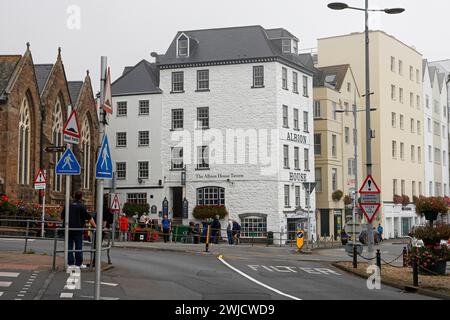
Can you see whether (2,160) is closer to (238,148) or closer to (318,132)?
(238,148)

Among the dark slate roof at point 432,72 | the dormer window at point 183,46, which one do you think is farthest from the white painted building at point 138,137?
the dark slate roof at point 432,72

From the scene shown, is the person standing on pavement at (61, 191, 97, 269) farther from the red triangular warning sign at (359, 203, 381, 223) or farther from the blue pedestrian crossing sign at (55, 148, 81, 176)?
the red triangular warning sign at (359, 203, 381, 223)

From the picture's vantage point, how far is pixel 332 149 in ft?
195

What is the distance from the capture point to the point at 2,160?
41.7 m

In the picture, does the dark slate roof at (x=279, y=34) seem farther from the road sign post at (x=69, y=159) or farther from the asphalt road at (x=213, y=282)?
the road sign post at (x=69, y=159)

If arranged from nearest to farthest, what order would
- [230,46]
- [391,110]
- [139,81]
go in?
[230,46]
[139,81]
[391,110]

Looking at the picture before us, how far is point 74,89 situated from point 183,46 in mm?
10003

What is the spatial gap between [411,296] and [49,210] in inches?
1143

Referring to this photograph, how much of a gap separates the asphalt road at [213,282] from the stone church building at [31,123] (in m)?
18.4

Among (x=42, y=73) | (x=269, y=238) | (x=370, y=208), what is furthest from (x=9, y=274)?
(x=42, y=73)

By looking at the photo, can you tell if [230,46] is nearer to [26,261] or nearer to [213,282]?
[26,261]

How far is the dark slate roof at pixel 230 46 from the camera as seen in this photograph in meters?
52.0
